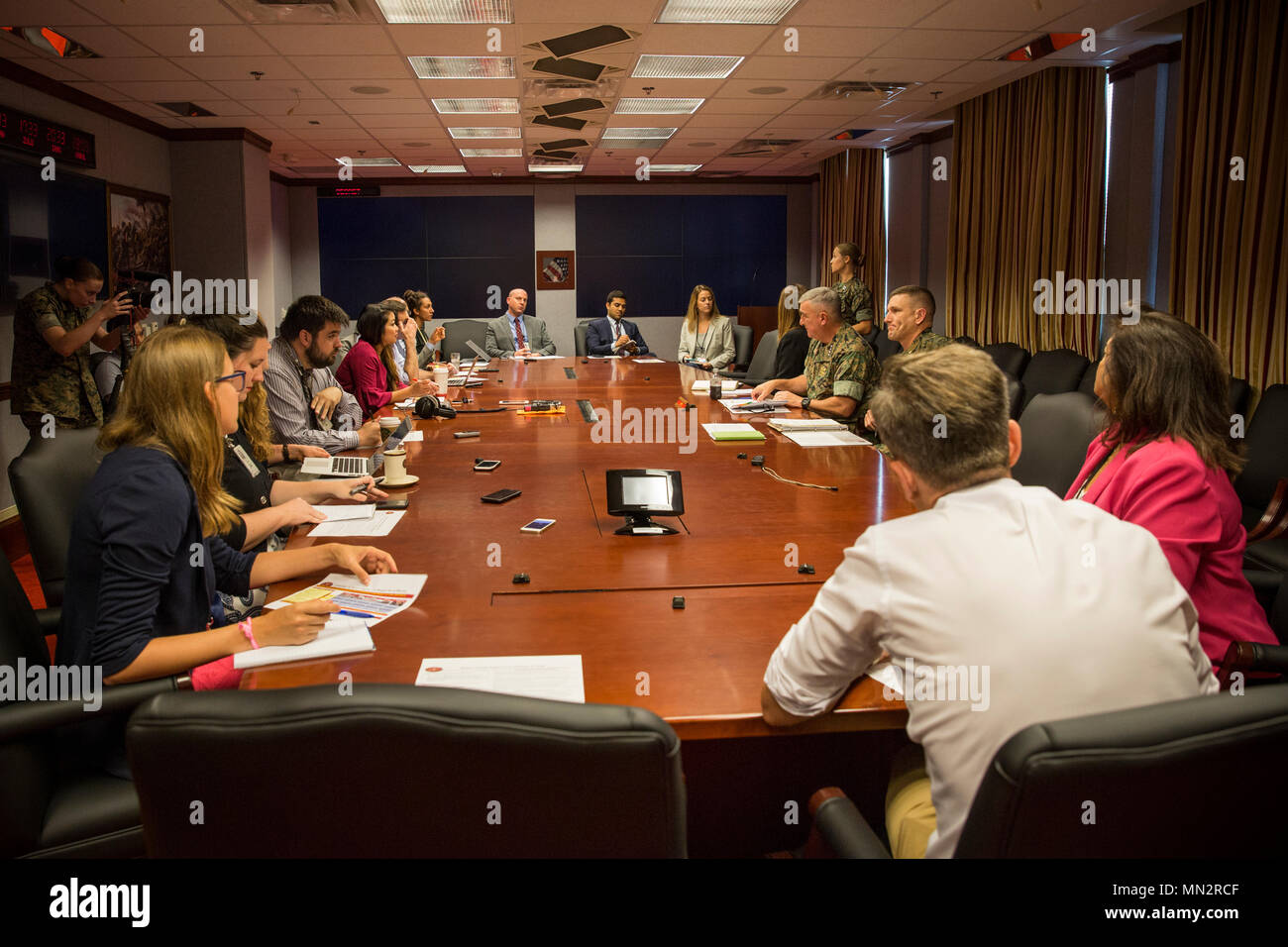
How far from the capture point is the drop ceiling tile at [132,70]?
5.63 metres

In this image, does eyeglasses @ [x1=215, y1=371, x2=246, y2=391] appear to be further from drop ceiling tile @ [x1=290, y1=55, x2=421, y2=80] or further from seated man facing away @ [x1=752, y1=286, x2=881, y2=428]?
drop ceiling tile @ [x1=290, y1=55, x2=421, y2=80]

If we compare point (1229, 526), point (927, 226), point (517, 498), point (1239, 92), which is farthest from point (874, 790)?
point (927, 226)

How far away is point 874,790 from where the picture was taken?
219 centimetres

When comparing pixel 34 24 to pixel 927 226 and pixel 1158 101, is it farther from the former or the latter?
pixel 927 226

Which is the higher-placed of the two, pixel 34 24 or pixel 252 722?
pixel 34 24

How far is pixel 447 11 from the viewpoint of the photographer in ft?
15.5

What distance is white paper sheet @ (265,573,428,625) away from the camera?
1.91 m

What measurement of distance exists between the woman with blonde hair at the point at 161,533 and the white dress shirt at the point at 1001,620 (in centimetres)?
103

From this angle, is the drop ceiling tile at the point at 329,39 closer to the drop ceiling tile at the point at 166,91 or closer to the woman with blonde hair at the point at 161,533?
the drop ceiling tile at the point at 166,91

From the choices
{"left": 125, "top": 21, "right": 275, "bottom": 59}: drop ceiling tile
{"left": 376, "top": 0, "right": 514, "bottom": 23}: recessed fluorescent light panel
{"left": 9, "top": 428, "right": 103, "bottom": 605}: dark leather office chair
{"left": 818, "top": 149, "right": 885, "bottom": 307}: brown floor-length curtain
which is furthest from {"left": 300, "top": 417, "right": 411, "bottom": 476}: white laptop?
{"left": 818, "top": 149, "right": 885, "bottom": 307}: brown floor-length curtain

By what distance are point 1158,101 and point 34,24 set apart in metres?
6.43

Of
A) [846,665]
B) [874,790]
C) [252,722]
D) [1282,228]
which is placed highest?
[1282,228]

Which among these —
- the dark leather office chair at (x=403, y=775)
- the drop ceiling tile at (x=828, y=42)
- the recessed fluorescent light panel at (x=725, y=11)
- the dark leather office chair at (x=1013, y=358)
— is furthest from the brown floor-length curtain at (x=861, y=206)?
the dark leather office chair at (x=403, y=775)

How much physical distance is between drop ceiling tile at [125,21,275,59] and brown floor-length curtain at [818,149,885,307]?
6559 millimetres
